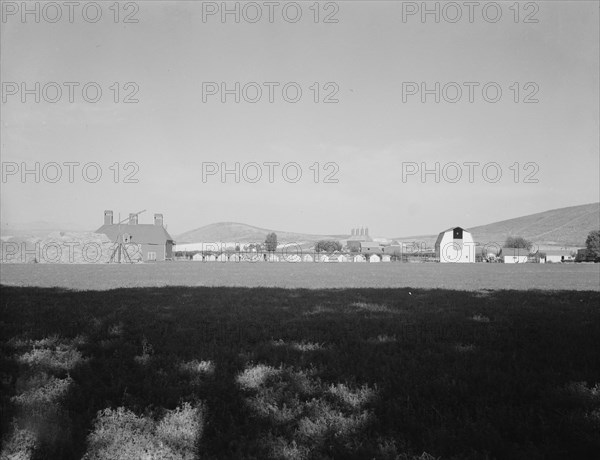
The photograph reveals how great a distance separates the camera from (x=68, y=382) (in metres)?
5.00

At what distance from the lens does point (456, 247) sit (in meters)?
107

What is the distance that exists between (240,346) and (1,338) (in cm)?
419

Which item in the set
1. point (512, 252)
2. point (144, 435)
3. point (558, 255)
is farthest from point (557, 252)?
point (144, 435)

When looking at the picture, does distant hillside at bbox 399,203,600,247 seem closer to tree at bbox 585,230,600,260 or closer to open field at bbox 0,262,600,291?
tree at bbox 585,230,600,260

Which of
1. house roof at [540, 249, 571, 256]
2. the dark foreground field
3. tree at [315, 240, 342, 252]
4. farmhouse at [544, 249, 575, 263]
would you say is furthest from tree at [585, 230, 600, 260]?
the dark foreground field

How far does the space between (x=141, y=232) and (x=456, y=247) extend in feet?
254

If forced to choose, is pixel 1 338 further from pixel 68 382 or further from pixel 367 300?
pixel 367 300

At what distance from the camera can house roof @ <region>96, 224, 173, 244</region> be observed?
336 feet

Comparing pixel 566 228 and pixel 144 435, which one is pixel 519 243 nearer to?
pixel 566 228

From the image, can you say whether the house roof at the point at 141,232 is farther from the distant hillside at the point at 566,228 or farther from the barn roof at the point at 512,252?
the distant hillside at the point at 566,228

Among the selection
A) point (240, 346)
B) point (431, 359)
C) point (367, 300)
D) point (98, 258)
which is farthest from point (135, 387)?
point (98, 258)

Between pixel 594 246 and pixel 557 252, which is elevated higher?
pixel 594 246

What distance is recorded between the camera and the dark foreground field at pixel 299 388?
3.62 meters

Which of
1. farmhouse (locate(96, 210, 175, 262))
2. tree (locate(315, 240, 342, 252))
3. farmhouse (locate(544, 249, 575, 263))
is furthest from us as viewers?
tree (locate(315, 240, 342, 252))
